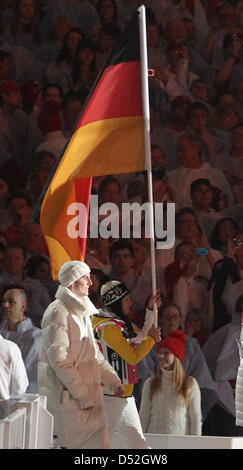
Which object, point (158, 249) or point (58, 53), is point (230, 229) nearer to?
point (158, 249)

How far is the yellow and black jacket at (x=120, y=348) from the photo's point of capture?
7.11 metres

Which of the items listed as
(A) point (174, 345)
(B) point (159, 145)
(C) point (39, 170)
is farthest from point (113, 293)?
(B) point (159, 145)

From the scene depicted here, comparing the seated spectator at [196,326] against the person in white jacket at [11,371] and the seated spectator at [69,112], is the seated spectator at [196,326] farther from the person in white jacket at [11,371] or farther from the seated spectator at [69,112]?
the person in white jacket at [11,371]

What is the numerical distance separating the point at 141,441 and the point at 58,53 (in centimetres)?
596

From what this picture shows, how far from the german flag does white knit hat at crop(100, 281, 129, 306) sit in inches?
14.3

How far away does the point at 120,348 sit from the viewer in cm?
712

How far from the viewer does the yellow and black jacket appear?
7.11 metres

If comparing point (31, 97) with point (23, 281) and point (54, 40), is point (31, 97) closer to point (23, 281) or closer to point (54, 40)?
point (54, 40)

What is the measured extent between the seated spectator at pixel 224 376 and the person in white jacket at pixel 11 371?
9.73ft

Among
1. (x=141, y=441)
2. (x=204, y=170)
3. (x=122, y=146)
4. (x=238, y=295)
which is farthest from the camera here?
(x=204, y=170)

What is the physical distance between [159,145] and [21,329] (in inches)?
123

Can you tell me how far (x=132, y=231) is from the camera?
1068cm
